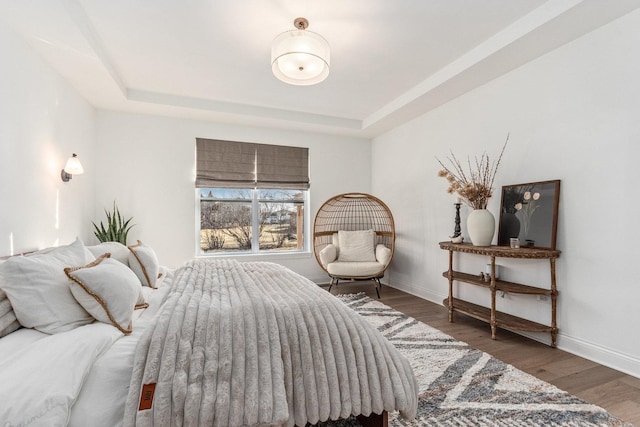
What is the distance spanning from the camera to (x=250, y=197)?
473 centimetres

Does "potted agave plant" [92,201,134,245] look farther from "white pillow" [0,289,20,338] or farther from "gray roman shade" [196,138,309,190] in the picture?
"white pillow" [0,289,20,338]

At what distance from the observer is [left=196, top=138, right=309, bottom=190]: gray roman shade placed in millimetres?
4414

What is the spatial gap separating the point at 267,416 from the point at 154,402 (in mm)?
405

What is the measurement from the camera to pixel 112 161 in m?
3.99

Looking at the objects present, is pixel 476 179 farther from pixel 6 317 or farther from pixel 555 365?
pixel 6 317

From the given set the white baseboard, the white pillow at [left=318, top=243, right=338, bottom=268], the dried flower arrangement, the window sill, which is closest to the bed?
the white baseboard

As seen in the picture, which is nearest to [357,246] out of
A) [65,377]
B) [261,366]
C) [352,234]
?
[352,234]

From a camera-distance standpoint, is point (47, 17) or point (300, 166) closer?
point (47, 17)

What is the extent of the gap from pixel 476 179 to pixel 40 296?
363 cm

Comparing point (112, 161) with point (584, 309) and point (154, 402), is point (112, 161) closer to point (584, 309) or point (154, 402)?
point (154, 402)

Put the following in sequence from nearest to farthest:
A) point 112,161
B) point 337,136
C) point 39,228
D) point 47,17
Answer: point 47,17 → point 39,228 → point 112,161 → point 337,136

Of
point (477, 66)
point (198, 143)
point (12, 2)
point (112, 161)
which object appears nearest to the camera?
point (12, 2)

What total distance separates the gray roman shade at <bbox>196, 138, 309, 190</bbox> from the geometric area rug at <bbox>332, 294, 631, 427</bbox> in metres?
2.99

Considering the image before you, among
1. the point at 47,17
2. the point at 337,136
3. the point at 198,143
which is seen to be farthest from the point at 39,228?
the point at 337,136
